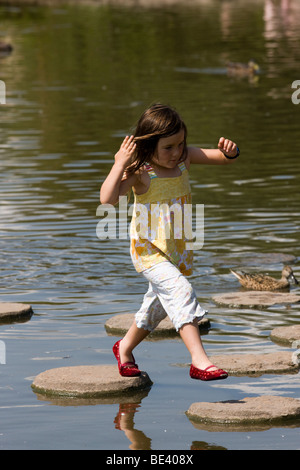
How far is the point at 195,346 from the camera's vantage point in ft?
19.3

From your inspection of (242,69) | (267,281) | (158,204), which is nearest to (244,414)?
(158,204)

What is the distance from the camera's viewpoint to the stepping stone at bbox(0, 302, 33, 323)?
7.95 m

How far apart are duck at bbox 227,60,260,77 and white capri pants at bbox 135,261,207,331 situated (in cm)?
2174

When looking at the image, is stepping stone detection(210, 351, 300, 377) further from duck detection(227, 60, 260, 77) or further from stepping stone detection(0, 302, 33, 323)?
duck detection(227, 60, 260, 77)

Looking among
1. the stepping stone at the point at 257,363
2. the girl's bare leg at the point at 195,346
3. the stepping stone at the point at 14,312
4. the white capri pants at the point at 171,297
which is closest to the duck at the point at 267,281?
the stepping stone at the point at 14,312

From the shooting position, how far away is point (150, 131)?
241 inches

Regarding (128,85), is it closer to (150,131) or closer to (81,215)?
(81,215)

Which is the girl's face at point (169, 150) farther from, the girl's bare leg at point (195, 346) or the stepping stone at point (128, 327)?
the stepping stone at point (128, 327)

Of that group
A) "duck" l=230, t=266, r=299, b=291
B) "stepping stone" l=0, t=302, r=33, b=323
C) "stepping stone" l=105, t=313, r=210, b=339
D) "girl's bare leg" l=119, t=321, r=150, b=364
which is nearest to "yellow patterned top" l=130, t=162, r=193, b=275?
"girl's bare leg" l=119, t=321, r=150, b=364

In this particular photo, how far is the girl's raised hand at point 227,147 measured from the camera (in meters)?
6.27

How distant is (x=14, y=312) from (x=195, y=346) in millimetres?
2436

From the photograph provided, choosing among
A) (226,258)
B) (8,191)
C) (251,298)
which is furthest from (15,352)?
(8,191)

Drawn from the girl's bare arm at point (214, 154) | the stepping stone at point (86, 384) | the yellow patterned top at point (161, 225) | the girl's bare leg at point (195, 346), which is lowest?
the stepping stone at point (86, 384)

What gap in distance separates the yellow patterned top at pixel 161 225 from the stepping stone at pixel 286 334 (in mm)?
1258
